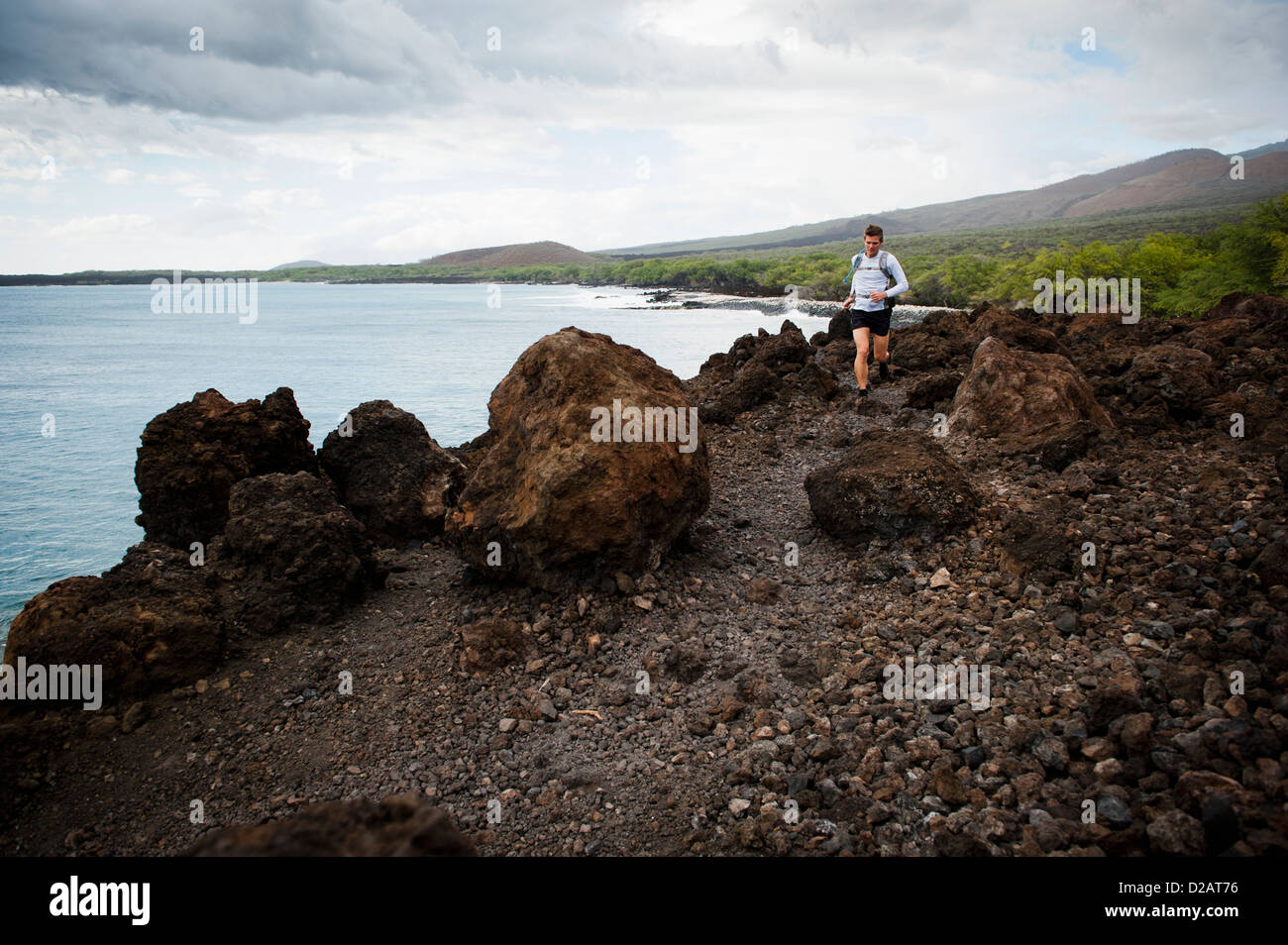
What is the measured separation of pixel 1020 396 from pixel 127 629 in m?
8.64

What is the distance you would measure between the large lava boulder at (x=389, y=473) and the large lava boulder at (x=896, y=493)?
156 inches

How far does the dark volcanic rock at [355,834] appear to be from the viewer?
2004mm

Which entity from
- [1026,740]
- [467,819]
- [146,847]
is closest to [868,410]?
[1026,740]

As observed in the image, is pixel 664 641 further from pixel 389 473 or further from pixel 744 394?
pixel 744 394

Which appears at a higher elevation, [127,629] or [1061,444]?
[1061,444]

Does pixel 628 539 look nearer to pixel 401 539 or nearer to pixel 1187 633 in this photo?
pixel 401 539

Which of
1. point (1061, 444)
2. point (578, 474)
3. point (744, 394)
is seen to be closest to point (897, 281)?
point (744, 394)

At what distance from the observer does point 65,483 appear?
19.0 m

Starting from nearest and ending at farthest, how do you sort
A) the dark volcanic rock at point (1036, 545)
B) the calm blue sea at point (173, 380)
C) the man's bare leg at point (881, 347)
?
the dark volcanic rock at point (1036, 545), the man's bare leg at point (881, 347), the calm blue sea at point (173, 380)

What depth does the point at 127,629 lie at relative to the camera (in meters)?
5.12

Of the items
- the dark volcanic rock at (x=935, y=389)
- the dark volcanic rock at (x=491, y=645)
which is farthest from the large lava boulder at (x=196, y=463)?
the dark volcanic rock at (x=935, y=389)

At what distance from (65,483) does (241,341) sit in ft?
146

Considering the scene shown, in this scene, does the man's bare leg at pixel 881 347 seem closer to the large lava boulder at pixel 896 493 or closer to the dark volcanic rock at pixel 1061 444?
the dark volcanic rock at pixel 1061 444

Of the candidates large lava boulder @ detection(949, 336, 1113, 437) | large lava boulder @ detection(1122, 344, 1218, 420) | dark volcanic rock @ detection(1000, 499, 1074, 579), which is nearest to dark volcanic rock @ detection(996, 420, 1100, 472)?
large lava boulder @ detection(949, 336, 1113, 437)
